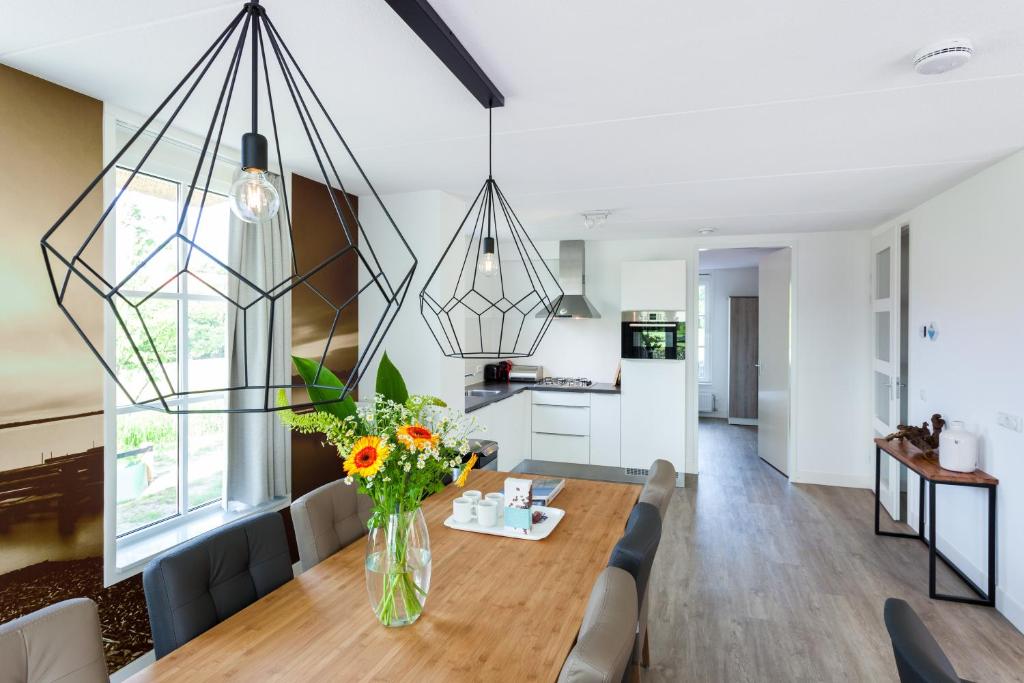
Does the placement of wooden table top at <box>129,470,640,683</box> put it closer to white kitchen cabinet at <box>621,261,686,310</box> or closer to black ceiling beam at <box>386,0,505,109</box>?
black ceiling beam at <box>386,0,505,109</box>

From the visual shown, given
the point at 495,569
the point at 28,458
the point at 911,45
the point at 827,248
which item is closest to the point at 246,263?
the point at 28,458

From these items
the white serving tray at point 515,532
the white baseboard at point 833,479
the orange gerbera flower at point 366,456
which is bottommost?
the white baseboard at point 833,479

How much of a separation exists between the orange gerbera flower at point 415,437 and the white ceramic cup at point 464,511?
2.96ft

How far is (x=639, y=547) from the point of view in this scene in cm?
168

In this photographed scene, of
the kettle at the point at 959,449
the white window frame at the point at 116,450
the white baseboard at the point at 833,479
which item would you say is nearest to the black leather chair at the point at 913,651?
the kettle at the point at 959,449

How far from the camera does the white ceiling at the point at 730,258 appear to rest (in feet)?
22.2

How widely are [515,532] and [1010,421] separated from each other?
2566mm

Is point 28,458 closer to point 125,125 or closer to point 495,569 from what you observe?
point 125,125

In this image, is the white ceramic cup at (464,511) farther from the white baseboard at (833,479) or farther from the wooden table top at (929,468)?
the white baseboard at (833,479)

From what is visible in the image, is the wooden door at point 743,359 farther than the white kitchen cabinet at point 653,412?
Yes

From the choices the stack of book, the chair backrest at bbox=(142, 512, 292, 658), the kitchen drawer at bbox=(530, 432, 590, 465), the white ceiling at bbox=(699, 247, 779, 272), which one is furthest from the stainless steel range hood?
the chair backrest at bbox=(142, 512, 292, 658)

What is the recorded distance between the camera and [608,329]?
5.85 m

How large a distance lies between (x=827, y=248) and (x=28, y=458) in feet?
18.4

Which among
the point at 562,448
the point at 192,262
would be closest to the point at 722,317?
the point at 562,448
